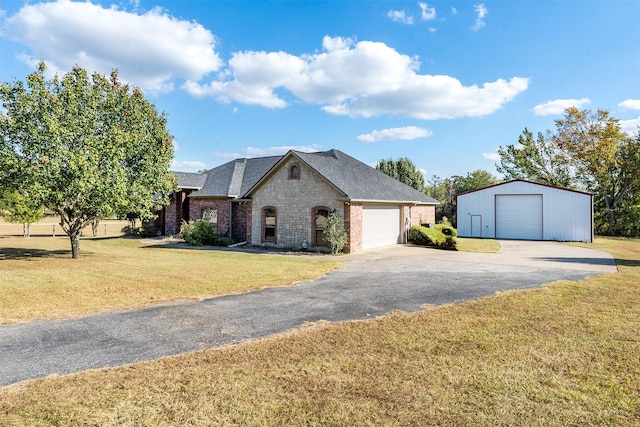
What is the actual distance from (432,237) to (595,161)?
2743cm

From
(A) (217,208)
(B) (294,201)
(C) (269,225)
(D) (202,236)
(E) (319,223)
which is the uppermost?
(B) (294,201)

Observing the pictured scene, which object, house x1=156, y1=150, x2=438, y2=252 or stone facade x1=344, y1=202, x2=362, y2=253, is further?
house x1=156, y1=150, x2=438, y2=252

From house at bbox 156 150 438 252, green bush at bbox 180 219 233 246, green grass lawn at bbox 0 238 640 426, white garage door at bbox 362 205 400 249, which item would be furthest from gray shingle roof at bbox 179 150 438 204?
green grass lawn at bbox 0 238 640 426

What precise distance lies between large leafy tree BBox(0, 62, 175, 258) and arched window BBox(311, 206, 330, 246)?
8364 mm

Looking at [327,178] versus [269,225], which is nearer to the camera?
[327,178]

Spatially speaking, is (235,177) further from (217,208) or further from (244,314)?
(244,314)

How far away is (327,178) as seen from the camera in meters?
20.4

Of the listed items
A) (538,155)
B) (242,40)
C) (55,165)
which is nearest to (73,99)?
(55,165)

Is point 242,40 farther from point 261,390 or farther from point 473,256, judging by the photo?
point 261,390

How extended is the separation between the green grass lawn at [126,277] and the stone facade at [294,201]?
10.5ft

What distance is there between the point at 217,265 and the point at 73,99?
920 cm

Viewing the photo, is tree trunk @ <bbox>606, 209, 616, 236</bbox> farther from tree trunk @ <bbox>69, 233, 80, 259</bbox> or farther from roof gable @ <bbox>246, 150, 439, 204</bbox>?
tree trunk @ <bbox>69, 233, 80, 259</bbox>

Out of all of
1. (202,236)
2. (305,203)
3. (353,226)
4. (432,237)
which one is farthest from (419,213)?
(202,236)

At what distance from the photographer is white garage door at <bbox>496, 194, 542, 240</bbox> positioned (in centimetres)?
3017
